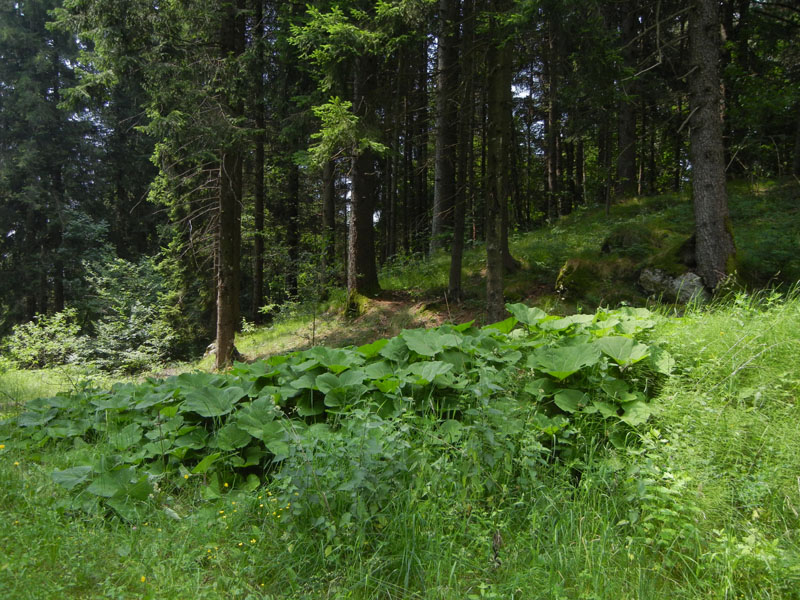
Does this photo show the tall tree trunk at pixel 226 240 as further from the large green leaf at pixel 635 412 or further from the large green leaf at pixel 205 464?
the large green leaf at pixel 635 412

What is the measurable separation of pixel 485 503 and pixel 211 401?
1963mm

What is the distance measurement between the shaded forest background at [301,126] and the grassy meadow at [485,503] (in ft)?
11.7

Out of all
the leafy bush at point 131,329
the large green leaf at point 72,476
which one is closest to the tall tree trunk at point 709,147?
the large green leaf at point 72,476

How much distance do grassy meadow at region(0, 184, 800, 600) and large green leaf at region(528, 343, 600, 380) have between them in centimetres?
3

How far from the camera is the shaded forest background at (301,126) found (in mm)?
8344

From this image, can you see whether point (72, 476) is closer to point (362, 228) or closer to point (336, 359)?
point (336, 359)

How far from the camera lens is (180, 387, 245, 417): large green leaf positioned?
305 cm

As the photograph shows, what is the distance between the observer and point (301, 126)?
12.1 m

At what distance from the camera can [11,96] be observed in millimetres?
21625

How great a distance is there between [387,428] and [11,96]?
2872 cm

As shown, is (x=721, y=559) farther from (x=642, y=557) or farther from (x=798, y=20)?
(x=798, y=20)

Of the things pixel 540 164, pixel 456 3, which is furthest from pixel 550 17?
pixel 540 164

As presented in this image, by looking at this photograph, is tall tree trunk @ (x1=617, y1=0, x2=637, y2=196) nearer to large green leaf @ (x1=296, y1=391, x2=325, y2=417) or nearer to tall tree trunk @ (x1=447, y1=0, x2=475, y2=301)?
tall tree trunk @ (x1=447, y1=0, x2=475, y2=301)

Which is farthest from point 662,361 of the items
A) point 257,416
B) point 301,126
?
point 301,126
